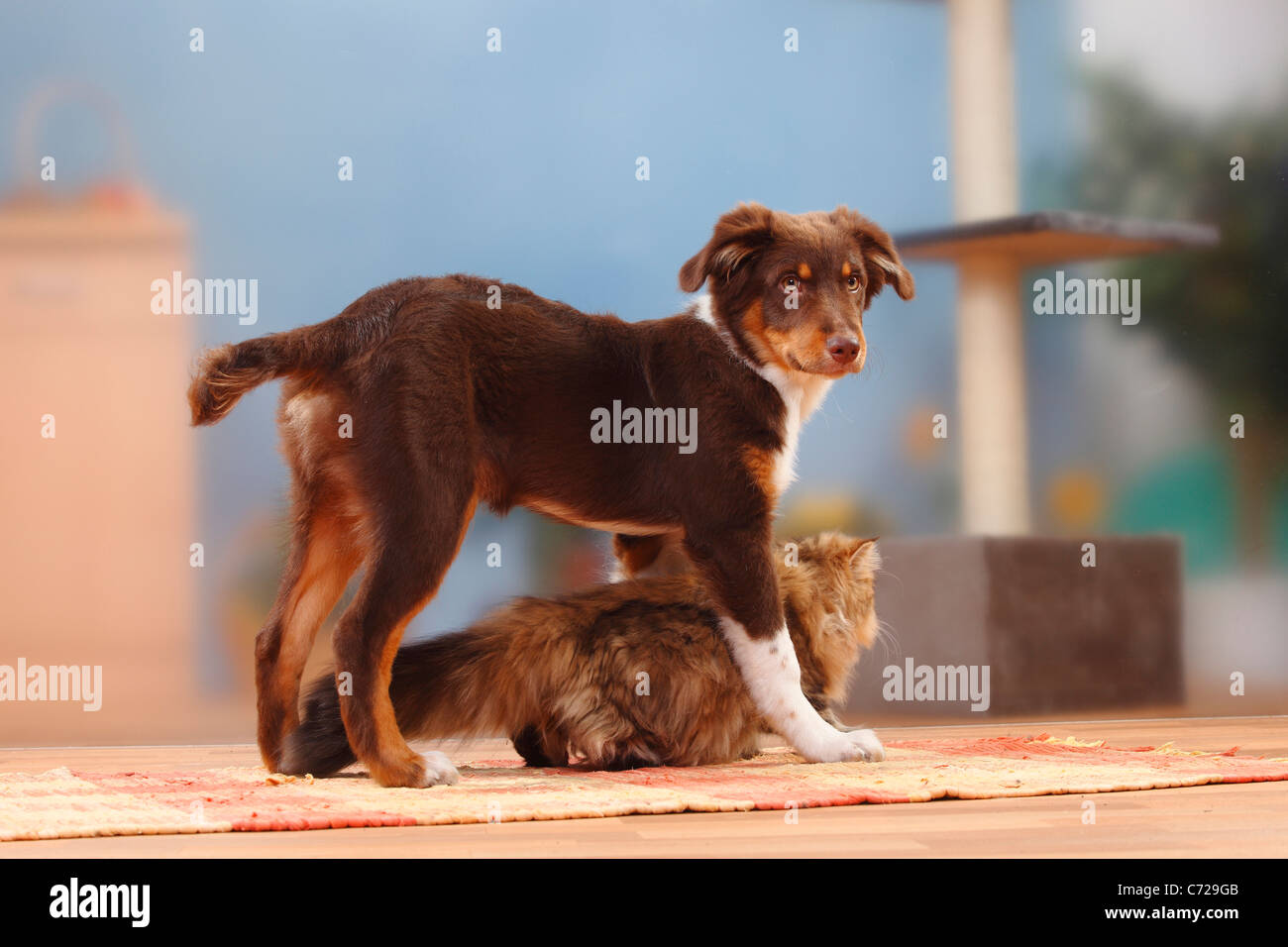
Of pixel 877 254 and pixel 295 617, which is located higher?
pixel 877 254

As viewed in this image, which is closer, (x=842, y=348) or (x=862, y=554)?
(x=842, y=348)

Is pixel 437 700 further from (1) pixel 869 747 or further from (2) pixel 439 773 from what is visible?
(1) pixel 869 747

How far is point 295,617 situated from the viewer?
3.14 metres

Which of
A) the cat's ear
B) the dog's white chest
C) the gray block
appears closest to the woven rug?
the cat's ear

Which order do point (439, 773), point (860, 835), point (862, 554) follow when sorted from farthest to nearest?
point (862, 554)
point (439, 773)
point (860, 835)

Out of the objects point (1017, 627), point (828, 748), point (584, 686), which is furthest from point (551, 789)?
point (1017, 627)

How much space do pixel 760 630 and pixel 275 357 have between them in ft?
4.15

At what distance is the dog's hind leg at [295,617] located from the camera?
10.2 feet

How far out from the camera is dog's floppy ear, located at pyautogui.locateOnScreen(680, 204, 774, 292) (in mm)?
3188

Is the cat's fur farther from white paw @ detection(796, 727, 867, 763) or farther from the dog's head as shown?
the dog's head

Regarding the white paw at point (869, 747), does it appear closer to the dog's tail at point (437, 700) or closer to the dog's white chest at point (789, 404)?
the dog's white chest at point (789, 404)

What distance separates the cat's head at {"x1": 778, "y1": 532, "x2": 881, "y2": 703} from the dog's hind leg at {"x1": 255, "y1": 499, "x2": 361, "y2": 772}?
1.16m
